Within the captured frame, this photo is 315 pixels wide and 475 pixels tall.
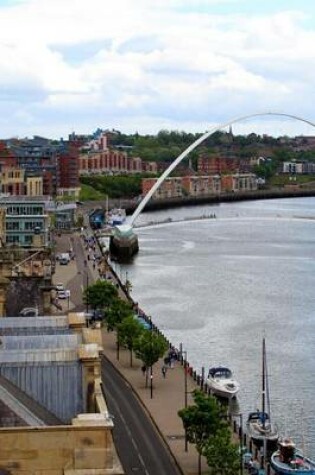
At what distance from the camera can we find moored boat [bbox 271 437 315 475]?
24.6m

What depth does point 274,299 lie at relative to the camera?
60406 millimetres

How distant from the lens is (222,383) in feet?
112

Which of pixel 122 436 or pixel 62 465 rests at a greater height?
pixel 62 465

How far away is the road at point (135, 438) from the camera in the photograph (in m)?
24.1

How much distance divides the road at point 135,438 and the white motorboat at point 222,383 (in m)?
3.01

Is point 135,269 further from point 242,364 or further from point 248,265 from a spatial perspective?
point 242,364

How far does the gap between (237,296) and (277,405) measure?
28.5 metres

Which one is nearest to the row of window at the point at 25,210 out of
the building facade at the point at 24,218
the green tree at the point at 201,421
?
the building facade at the point at 24,218

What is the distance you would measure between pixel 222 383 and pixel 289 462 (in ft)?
29.9

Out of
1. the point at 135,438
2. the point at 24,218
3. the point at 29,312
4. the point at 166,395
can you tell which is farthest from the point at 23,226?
the point at 29,312

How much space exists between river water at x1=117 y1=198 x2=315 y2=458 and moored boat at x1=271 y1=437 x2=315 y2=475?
2.03 meters

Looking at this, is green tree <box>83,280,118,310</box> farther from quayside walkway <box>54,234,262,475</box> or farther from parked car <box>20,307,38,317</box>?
parked car <box>20,307,38,317</box>

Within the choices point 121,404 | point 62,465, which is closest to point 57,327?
point 62,465

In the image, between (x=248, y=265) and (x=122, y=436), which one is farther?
(x=248, y=265)
